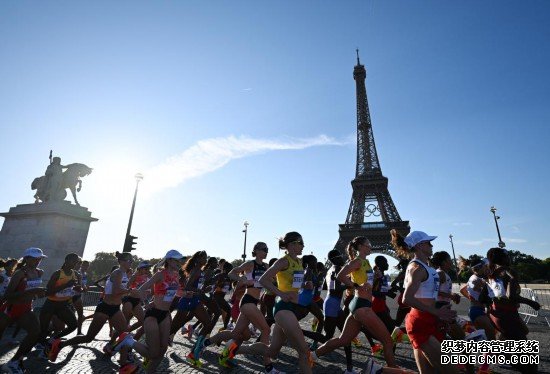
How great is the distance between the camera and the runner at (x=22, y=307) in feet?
17.3

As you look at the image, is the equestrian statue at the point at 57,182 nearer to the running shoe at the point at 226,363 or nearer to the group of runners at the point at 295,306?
the group of runners at the point at 295,306

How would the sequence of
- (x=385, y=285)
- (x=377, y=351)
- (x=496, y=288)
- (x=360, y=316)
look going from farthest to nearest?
(x=385, y=285)
(x=377, y=351)
(x=496, y=288)
(x=360, y=316)

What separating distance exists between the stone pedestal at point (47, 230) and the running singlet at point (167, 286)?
44.7 feet

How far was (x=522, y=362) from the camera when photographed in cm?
426

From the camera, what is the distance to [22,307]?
5.64 meters

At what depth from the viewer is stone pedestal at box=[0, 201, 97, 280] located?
1600 centimetres

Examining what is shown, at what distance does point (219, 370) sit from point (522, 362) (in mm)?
4678

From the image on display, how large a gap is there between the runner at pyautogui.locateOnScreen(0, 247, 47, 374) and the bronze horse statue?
1348 cm

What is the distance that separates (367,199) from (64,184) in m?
47.7

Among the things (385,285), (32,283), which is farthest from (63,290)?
(385,285)

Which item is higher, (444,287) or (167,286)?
(444,287)

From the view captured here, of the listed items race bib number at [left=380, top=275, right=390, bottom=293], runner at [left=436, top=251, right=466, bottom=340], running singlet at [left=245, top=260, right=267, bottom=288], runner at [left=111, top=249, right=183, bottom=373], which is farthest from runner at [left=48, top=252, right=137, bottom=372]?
race bib number at [left=380, top=275, right=390, bottom=293]

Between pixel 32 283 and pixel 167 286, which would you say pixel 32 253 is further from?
pixel 167 286

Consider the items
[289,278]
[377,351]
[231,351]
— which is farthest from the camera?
[377,351]
